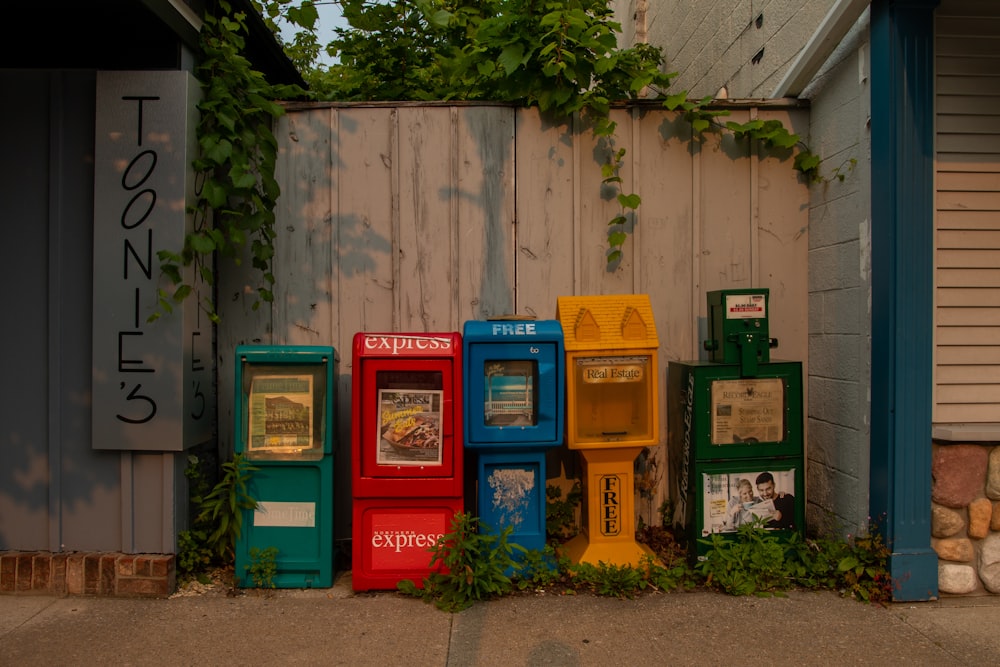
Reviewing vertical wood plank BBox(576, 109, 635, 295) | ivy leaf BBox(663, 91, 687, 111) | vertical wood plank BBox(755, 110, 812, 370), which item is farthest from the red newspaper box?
vertical wood plank BBox(755, 110, 812, 370)

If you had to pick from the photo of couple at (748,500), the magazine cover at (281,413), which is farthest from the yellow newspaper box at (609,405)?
the magazine cover at (281,413)

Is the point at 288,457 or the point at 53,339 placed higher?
the point at 53,339

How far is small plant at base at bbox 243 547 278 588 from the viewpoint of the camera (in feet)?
13.5

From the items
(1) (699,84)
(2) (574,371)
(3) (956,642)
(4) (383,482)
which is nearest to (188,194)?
(4) (383,482)

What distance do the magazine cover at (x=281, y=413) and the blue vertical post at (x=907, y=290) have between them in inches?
127

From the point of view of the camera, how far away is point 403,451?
13.2 feet

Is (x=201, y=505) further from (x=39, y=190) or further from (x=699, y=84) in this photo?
(x=699, y=84)

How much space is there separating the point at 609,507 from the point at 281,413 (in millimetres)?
1988

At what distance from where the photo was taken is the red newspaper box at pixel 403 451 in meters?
4.02

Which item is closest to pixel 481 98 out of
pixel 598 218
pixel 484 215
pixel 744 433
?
pixel 484 215

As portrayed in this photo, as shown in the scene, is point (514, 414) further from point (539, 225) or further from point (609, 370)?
point (539, 225)

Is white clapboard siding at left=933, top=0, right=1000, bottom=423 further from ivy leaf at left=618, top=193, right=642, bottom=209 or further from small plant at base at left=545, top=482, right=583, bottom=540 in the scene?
small plant at base at left=545, top=482, right=583, bottom=540

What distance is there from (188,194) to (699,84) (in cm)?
537

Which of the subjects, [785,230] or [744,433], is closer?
[744,433]
